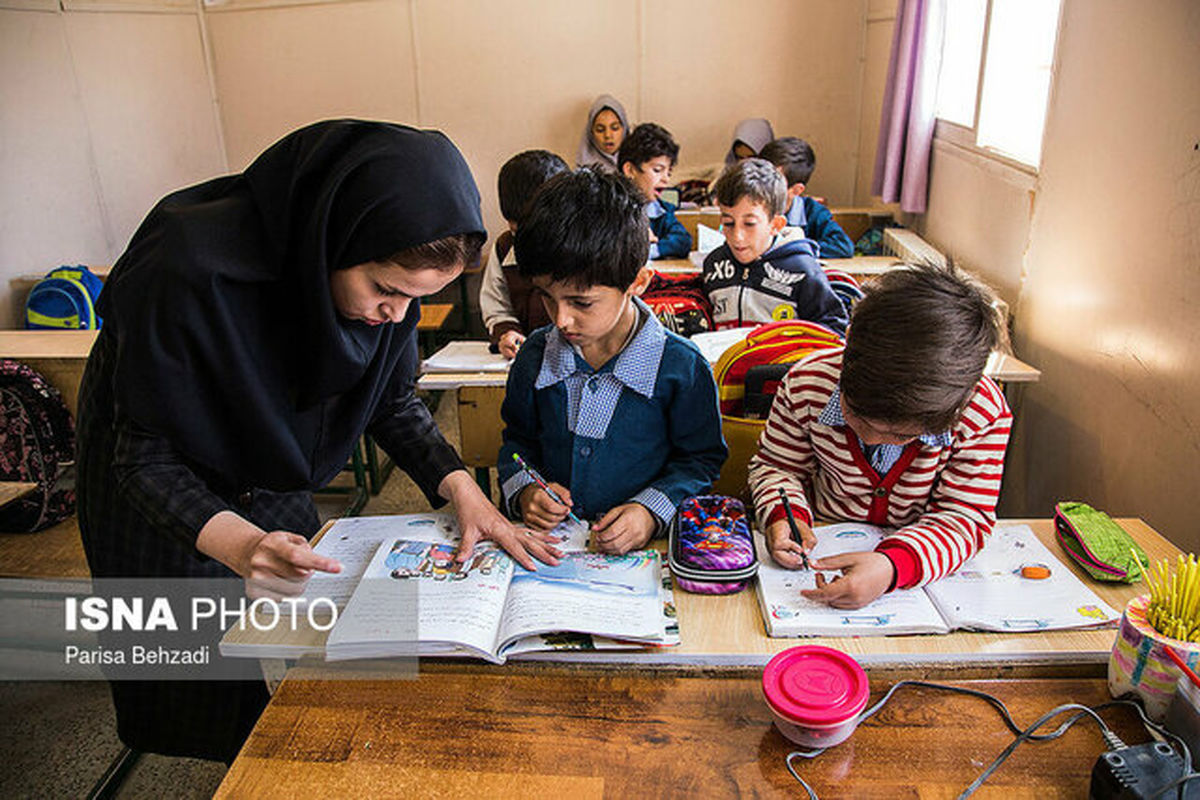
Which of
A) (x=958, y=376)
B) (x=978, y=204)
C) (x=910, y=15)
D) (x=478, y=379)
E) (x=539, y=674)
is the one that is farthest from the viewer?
(x=910, y=15)

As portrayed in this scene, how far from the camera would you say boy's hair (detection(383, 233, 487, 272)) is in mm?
1023

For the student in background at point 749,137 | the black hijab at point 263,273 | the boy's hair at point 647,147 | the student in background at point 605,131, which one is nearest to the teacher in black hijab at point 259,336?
the black hijab at point 263,273

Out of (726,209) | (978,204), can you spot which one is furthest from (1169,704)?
(978,204)

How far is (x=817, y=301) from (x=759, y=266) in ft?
→ 0.76

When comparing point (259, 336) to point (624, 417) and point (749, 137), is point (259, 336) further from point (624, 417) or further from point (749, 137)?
point (749, 137)

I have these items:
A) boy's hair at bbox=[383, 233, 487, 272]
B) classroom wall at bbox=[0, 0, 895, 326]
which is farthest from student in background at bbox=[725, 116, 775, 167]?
boy's hair at bbox=[383, 233, 487, 272]

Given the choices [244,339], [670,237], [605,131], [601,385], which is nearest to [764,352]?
[601,385]

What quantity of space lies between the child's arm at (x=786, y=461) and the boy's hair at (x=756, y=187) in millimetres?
1429

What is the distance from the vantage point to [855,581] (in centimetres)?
108

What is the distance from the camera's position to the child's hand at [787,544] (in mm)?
1164

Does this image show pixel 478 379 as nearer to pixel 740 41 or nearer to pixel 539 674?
pixel 539 674

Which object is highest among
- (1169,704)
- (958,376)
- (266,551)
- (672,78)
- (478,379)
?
(672,78)

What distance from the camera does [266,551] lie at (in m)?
1.01

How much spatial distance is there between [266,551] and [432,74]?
17.3ft
